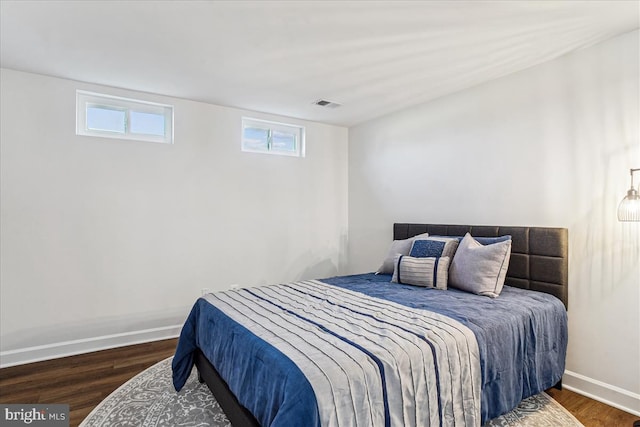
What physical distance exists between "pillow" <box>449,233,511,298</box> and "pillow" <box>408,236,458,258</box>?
0.46 feet

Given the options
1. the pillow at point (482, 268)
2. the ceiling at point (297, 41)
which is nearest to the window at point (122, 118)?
the ceiling at point (297, 41)

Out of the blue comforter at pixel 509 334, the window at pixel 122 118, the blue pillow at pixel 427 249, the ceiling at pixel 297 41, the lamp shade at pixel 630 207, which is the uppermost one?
the ceiling at pixel 297 41

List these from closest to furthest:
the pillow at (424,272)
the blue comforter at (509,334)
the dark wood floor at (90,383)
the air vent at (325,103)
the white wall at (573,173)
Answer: the blue comforter at (509,334)
the dark wood floor at (90,383)
the white wall at (573,173)
the pillow at (424,272)
the air vent at (325,103)

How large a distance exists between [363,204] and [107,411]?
3473 millimetres

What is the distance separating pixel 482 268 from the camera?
264 centimetres

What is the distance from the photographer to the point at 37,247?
3082 millimetres

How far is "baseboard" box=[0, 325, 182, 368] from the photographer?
2975mm

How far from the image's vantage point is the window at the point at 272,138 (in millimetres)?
4277

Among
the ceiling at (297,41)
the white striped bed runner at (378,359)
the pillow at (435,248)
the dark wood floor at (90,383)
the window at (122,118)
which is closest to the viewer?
the white striped bed runner at (378,359)

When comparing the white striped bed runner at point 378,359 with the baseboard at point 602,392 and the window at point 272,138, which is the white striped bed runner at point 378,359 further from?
the window at point 272,138

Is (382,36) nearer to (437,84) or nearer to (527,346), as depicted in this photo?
(437,84)

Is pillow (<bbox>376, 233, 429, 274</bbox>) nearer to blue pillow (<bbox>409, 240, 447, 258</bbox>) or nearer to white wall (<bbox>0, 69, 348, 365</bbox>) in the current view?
blue pillow (<bbox>409, 240, 447, 258</bbox>)

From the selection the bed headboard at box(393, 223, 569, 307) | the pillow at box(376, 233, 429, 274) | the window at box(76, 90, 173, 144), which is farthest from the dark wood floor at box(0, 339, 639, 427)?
the window at box(76, 90, 173, 144)

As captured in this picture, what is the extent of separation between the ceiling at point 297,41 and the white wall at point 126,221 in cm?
56
